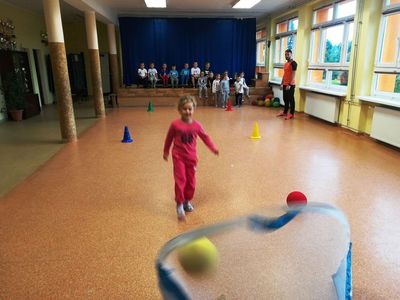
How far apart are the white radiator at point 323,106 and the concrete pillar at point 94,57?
583 centimetres

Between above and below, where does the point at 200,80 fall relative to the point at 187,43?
below

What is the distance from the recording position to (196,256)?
143cm

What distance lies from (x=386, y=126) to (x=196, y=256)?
527 centimetres

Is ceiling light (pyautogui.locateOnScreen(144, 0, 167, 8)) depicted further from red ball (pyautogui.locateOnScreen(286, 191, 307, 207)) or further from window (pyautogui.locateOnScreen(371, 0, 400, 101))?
red ball (pyautogui.locateOnScreen(286, 191, 307, 207))

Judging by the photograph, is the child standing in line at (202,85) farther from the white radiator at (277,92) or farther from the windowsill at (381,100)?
the windowsill at (381,100)

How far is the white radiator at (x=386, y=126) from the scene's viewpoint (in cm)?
526

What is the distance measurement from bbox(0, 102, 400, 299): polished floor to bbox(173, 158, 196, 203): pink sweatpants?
0.85 feet

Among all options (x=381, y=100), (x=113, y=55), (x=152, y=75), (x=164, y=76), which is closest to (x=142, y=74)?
(x=152, y=75)

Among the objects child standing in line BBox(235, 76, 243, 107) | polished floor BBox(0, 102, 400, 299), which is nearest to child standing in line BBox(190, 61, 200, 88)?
child standing in line BBox(235, 76, 243, 107)

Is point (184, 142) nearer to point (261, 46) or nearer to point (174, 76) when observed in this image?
point (174, 76)

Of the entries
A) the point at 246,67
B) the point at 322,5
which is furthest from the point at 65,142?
the point at 246,67

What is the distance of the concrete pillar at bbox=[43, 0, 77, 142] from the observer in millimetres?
5754

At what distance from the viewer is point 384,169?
14.6 ft

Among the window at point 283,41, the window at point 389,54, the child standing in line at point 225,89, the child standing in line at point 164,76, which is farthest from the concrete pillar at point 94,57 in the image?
the window at point 389,54
